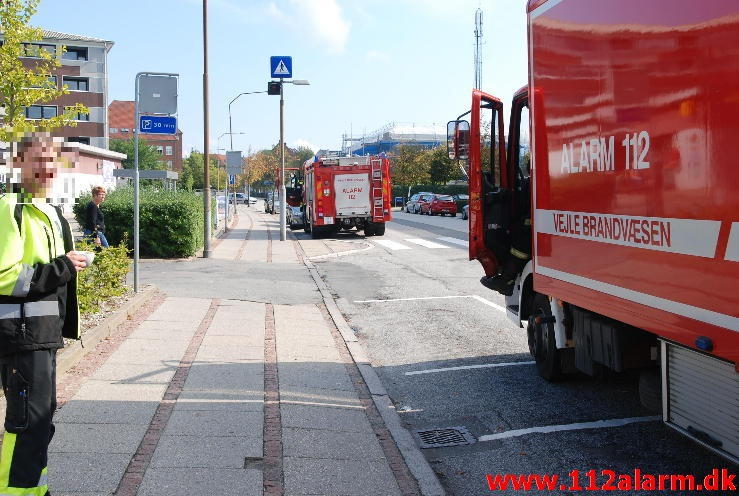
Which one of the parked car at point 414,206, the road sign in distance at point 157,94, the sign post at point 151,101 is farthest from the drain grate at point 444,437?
the parked car at point 414,206

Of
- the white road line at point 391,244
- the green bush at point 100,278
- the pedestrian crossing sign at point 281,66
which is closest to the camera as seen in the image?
the green bush at point 100,278

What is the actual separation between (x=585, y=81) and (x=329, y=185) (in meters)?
22.6

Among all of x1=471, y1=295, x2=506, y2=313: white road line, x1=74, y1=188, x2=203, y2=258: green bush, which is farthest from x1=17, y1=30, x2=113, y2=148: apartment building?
x1=471, y1=295, x2=506, y2=313: white road line

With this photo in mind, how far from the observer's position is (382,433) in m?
5.65

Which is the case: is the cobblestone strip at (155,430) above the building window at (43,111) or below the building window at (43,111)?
below

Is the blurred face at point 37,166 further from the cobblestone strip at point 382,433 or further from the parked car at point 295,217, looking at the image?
the parked car at point 295,217

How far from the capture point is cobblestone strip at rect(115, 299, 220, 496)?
14.2ft

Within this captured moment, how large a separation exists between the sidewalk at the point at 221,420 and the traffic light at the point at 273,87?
658 inches

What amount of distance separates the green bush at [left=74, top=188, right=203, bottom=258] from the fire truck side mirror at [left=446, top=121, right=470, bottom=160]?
11424 millimetres

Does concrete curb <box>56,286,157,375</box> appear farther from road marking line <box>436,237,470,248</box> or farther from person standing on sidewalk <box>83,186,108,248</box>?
road marking line <box>436,237,470,248</box>

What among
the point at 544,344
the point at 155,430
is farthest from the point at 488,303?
the point at 155,430

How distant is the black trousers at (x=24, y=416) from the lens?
3549 millimetres

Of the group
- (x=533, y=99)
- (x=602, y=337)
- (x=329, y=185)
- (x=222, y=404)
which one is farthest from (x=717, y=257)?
(x=329, y=185)

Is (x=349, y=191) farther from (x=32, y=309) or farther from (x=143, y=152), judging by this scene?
(x=143, y=152)
